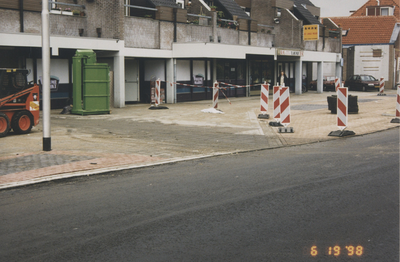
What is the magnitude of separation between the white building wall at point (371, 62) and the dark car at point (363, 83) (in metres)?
7.43

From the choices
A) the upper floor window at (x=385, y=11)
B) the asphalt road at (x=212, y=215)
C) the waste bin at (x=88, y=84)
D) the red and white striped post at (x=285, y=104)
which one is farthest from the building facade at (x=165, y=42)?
the upper floor window at (x=385, y=11)

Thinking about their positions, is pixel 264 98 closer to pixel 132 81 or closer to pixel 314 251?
pixel 132 81

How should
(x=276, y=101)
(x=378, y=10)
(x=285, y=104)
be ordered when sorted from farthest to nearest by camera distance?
(x=378, y=10), (x=276, y=101), (x=285, y=104)

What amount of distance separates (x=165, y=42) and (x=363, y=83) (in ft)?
80.2

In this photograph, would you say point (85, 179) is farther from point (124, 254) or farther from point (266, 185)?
point (124, 254)

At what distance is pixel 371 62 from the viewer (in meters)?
53.6

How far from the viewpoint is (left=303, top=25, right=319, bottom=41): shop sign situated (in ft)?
127

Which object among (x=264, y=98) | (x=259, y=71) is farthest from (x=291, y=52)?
(x=264, y=98)

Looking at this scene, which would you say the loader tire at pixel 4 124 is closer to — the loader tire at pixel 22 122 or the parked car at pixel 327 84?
the loader tire at pixel 22 122

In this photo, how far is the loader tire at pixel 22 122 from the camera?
1452 centimetres

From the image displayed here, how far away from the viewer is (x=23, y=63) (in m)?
22.4

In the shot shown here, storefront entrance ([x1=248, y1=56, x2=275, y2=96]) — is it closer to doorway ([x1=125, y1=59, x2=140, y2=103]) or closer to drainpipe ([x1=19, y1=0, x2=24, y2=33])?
doorway ([x1=125, y1=59, x2=140, y2=103])

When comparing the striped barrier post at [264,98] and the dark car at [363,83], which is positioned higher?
the dark car at [363,83]

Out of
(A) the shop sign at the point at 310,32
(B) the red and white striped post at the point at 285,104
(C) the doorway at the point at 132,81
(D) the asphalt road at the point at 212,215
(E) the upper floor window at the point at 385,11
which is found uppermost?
(E) the upper floor window at the point at 385,11
